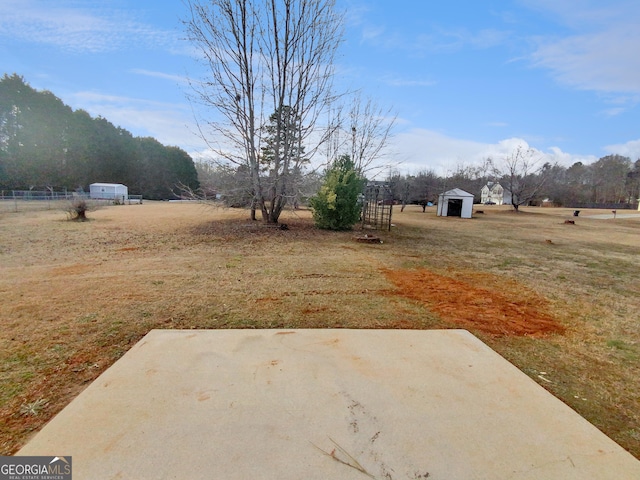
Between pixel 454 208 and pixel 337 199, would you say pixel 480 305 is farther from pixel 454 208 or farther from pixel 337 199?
pixel 454 208

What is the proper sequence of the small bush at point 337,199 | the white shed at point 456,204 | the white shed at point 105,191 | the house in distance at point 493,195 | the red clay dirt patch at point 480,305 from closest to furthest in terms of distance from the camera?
1. the red clay dirt patch at point 480,305
2. the small bush at point 337,199
3. the white shed at point 456,204
4. the white shed at point 105,191
5. the house in distance at point 493,195

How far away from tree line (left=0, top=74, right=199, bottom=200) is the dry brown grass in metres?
20.3

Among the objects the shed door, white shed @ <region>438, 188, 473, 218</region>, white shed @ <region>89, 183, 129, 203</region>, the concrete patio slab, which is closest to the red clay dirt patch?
the concrete patio slab

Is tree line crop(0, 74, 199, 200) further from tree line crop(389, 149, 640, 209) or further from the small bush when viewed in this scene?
tree line crop(389, 149, 640, 209)

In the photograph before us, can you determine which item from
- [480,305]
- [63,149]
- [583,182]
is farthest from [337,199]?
[583,182]

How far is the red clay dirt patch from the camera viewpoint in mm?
3027

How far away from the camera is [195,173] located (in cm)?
4659

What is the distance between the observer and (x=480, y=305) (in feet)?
12.0

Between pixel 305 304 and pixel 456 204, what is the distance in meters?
20.9

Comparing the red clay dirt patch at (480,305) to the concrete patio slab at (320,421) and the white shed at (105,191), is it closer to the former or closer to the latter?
the concrete patio slab at (320,421)

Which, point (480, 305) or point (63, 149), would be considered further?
point (63, 149)

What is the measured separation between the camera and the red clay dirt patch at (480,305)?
9.93ft

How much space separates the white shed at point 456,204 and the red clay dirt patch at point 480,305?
1782cm

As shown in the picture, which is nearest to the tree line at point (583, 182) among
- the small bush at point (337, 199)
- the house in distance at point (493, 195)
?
the house in distance at point (493, 195)
